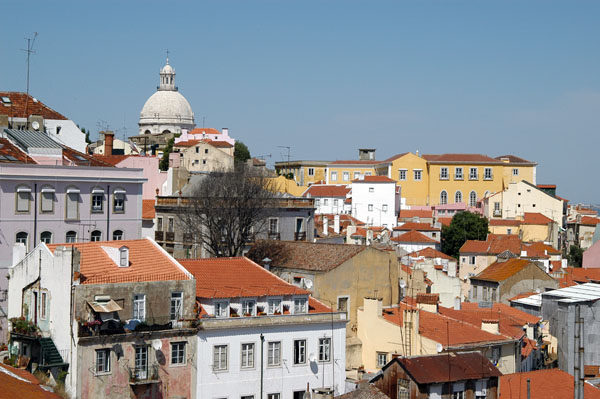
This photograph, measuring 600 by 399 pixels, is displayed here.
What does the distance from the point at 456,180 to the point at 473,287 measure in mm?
62679

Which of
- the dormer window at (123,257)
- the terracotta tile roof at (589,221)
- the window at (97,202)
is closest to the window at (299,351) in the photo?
the dormer window at (123,257)

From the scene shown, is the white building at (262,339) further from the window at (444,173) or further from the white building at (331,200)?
the window at (444,173)

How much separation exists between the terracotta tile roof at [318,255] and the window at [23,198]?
10660 mm

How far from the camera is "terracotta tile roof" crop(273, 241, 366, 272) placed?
140 feet

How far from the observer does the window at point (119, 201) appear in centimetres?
4753

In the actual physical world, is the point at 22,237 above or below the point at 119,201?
below

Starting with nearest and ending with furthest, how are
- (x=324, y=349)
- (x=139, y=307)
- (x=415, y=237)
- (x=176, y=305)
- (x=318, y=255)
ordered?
1. (x=139, y=307)
2. (x=176, y=305)
3. (x=324, y=349)
4. (x=318, y=255)
5. (x=415, y=237)

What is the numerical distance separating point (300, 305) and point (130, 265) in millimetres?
6375

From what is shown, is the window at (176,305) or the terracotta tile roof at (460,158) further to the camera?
the terracotta tile roof at (460,158)

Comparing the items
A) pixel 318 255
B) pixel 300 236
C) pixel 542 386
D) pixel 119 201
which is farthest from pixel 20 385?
pixel 300 236

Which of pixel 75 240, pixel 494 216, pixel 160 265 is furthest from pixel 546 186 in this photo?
pixel 160 265

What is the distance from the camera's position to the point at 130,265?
34750 millimetres

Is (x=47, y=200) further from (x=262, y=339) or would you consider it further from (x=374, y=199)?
(x=374, y=199)

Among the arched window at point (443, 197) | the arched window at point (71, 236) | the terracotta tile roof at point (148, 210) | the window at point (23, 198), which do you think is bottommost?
the arched window at point (71, 236)
